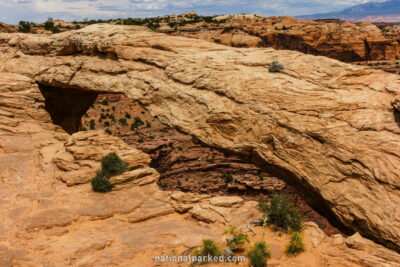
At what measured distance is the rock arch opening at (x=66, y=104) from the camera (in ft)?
61.1

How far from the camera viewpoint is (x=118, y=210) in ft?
34.1

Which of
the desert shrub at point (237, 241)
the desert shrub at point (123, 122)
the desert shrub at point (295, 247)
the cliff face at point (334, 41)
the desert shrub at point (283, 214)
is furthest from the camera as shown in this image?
the cliff face at point (334, 41)

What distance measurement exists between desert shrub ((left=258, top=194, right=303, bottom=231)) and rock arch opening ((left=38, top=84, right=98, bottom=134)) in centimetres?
1444

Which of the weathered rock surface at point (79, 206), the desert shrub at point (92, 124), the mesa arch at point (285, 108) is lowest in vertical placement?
the desert shrub at point (92, 124)

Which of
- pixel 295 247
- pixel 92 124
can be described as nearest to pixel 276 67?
pixel 295 247

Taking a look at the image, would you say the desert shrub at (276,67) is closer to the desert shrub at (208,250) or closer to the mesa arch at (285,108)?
the mesa arch at (285,108)

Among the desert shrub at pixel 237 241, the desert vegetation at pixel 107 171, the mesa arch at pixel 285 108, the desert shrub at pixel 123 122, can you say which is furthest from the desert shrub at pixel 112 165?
the desert shrub at pixel 123 122

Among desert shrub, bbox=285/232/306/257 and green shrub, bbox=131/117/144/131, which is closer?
desert shrub, bbox=285/232/306/257

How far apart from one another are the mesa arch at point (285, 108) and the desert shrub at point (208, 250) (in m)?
4.05

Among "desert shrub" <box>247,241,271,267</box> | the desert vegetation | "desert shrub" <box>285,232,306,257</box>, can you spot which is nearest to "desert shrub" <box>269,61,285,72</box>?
"desert shrub" <box>285,232,306,257</box>

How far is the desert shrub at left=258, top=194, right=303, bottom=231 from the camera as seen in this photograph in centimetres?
931

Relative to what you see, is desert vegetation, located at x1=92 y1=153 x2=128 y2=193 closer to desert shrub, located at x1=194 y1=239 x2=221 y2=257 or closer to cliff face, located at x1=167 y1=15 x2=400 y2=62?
desert shrub, located at x1=194 y1=239 x2=221 y2=257

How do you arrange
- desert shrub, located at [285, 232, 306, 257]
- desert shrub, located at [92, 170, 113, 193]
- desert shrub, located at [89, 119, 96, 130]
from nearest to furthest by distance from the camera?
desert shrub, located at [285, 232, 306, 257] < desert shrub, located at [92, 170, 113, 193] < desert shrub, located at [89, 119, 96, 130]

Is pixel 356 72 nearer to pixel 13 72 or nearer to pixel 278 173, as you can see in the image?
pixel 278 173
